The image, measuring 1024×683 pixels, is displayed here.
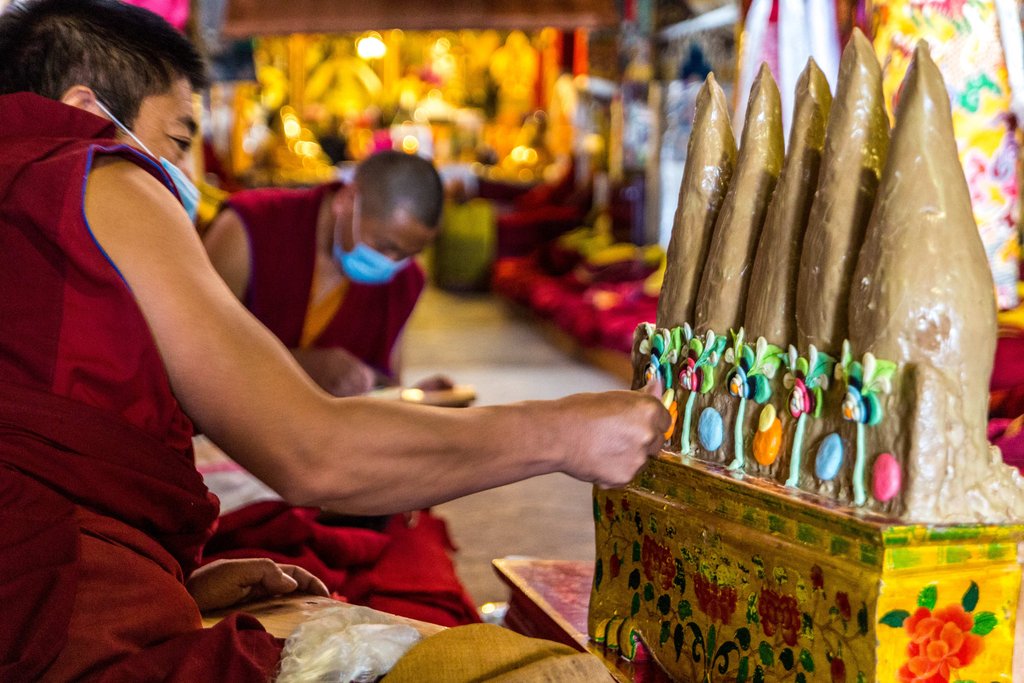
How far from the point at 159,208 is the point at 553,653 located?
1.92 ft

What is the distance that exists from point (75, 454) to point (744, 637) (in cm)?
71

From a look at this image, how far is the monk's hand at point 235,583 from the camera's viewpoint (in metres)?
1.48

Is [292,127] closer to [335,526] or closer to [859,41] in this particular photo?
[335,526]

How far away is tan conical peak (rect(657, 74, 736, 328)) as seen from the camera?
1.33m

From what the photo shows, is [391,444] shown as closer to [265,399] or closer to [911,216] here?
[265,399]

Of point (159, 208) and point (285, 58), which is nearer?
point (159, 208)

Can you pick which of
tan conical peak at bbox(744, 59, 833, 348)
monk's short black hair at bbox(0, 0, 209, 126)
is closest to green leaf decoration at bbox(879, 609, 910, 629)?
tan conical peak at bbox(744, 59, 833, 348)

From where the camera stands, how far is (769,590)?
112 centimetres

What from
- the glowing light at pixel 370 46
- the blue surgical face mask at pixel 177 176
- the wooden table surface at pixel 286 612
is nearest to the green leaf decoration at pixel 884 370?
the wooden table surface at pixel 286 612

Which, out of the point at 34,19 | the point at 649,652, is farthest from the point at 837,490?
the point at 34,19

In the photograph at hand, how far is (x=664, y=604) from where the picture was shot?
1.29 meters

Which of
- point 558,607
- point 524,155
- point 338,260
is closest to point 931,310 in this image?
point 558,607

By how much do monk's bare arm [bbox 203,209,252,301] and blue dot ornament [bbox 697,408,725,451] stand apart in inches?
75.7

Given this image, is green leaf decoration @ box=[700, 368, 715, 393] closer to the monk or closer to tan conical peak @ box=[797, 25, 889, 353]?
tan conical peak @ box=[797, 25, 889, 353]
